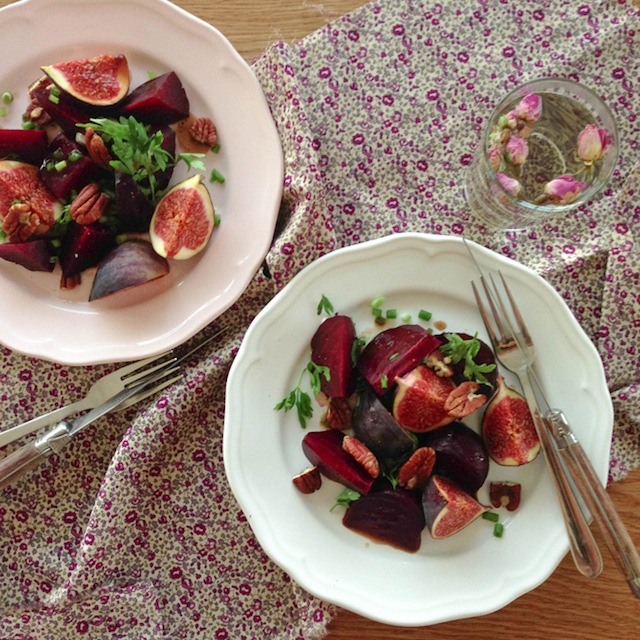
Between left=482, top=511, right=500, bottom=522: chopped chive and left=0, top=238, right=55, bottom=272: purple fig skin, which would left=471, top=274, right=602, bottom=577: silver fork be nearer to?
left=482, top=511, right=500, bottom=522: chopped chive

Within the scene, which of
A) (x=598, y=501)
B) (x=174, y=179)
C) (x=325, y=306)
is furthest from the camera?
(x=174, y=179)

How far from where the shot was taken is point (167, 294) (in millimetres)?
1679

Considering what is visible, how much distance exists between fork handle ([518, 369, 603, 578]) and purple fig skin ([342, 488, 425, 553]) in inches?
12.7

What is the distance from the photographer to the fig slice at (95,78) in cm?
159

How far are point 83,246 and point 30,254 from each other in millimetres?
128

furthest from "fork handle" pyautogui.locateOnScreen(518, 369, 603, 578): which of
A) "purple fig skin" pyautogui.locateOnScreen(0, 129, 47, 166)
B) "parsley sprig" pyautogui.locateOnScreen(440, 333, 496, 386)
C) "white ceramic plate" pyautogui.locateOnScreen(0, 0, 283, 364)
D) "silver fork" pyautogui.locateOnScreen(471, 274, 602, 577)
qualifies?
"purple fig skin" pyautogui.locateOnScreen(0, 129, 47, 166)

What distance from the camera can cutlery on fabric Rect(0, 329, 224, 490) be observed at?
1.64 metres

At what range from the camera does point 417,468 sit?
1.54 m

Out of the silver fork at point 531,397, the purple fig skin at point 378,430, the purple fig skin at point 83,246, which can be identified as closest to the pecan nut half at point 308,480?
the purple fig skin at point 378,430

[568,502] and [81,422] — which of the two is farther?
[81,422]

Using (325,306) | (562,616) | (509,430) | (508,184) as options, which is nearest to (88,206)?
(325,306)

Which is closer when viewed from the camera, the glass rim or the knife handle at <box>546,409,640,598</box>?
the knife handle at <box>546,409,640,598</box>

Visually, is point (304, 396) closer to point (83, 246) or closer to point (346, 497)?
point (346, 497)

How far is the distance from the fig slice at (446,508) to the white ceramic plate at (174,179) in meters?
0.66
